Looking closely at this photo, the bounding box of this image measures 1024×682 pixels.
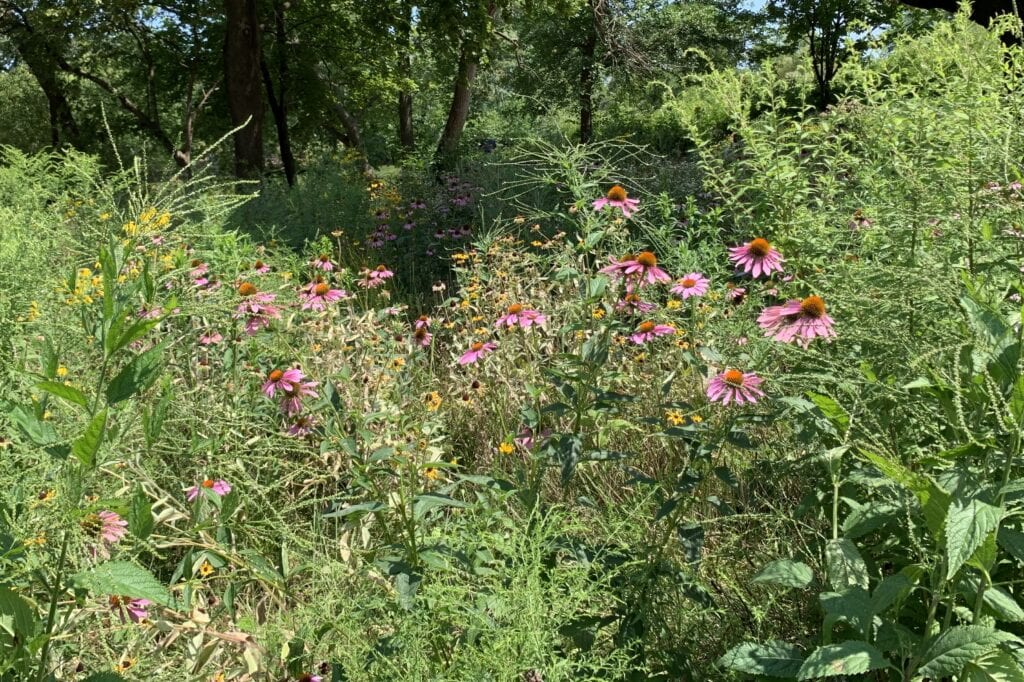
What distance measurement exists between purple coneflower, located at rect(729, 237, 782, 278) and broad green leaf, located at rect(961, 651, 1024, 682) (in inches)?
38.1

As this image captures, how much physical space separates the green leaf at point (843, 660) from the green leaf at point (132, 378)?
114 cm

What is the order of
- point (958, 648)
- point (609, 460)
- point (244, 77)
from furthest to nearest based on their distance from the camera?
point (244, 77) < point (609, 460) < point (958, 648)

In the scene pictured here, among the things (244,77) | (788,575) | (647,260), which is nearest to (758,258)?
(647,260)

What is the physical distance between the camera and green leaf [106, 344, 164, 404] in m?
1.26

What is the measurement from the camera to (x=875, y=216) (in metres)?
1.98

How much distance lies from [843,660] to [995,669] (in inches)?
9.7

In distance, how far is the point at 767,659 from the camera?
4.46 ft

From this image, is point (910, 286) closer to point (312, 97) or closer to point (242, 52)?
point (242, 52)

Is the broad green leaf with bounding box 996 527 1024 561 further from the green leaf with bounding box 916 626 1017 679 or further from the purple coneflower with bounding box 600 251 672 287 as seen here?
the purple coneflower with bounding box 600 251 672 287

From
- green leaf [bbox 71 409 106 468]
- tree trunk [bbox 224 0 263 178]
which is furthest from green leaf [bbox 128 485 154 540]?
tree trunk [bbox 224 0 263 178]

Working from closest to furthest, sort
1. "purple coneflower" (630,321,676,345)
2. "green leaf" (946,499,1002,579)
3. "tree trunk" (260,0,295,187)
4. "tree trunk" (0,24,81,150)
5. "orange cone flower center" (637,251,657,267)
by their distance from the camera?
"green leaf" (946,499,1002,579), "orange cone flower center" (637,251,657,267), "purple coneflower" (630,321,676,345), "tree trunk" (260,0,295,187), "tree trunk" (0,24,81,150)

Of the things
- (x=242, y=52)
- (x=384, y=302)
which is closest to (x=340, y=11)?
(x=242, y=52)

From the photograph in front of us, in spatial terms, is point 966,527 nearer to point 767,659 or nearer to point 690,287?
point 767,659

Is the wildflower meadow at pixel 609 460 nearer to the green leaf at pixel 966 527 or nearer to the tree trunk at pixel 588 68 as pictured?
the green leaf at pixel 966 527
